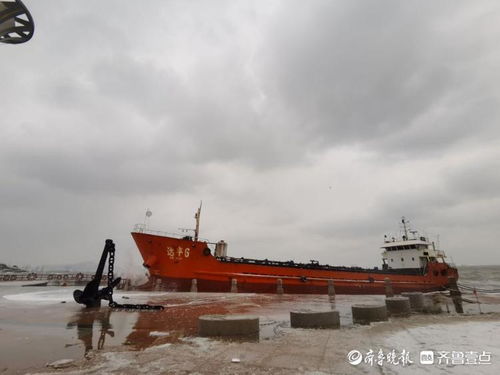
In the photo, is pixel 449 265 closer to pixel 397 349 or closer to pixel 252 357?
pixel 397 349

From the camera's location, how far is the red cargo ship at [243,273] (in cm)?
1881

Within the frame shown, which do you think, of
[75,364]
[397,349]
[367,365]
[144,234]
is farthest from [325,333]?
[144,234]

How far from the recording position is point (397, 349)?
5.61m

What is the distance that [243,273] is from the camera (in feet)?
67.7

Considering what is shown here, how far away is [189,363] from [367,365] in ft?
9.32

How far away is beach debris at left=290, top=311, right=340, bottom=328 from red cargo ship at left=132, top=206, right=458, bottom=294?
11675mm

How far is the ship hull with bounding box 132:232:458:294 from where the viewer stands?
18.8 m

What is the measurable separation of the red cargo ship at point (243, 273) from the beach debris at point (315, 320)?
1167cm

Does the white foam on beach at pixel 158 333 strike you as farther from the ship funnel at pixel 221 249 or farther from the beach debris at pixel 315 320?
the ship funnel at pixel 221 249

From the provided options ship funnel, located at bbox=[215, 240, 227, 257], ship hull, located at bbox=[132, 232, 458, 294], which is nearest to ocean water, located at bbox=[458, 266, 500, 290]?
ship hull, located at bbox=[132, 232, 458, 294]
